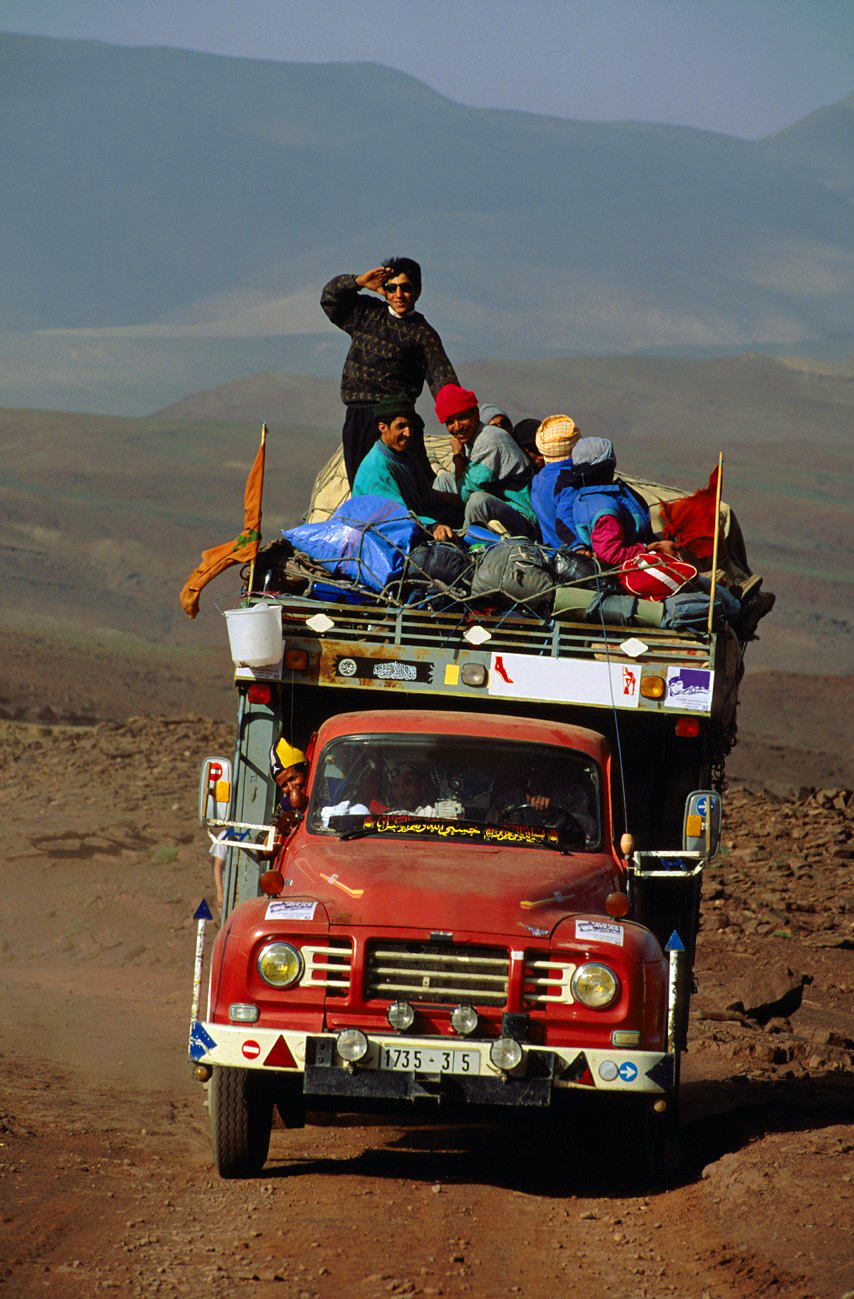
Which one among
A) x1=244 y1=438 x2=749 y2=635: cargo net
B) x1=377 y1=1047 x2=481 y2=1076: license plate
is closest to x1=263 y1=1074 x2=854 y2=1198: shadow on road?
x1=377 y1=1047 x2=481 y2=1076: license plate

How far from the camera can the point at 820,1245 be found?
6.50 meters

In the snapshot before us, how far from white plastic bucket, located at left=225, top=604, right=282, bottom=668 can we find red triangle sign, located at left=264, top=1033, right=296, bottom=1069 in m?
2.20

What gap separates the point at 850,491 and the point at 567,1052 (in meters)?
63.1

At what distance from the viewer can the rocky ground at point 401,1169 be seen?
6234 millimetres

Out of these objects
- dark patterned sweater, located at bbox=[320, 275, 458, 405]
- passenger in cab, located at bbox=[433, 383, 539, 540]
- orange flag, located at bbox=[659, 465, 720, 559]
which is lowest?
orange flag, located at bbox=[659, 465, 720, 559]

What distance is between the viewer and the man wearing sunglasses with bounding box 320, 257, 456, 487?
11.4 m

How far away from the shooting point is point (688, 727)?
8.90m

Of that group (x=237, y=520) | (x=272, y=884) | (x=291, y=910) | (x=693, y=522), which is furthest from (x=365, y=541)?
(x=237, y=520)

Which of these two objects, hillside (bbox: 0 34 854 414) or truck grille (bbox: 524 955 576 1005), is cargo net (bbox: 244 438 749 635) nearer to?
truck grille (bbox: 524 955 576 1005)

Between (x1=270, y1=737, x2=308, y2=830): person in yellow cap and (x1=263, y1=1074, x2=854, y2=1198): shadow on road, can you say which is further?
(x1=270, y1=737, x2=308, y2=830): person in yellow cap

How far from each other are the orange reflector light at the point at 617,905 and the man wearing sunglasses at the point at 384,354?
458 centimetres

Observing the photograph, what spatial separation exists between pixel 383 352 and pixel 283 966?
529 cm

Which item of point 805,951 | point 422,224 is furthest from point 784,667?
point 422,224

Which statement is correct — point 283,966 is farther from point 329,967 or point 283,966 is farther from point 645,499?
point 645,499
